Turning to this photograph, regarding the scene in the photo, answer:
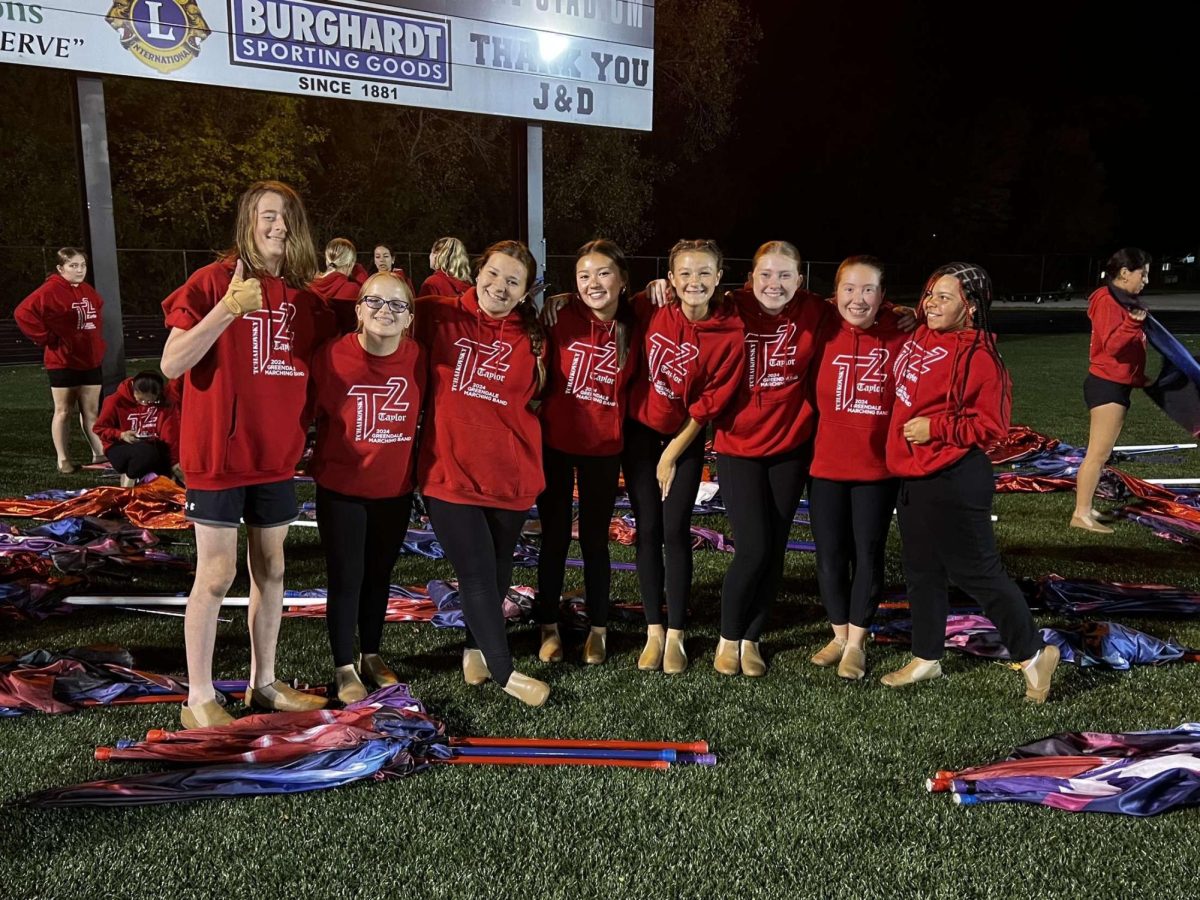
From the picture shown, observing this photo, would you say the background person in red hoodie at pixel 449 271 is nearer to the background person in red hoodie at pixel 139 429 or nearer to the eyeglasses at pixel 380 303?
the background person in red hoodie at pixel 139 429

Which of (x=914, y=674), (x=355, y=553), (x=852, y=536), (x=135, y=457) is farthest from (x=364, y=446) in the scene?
(x=135, y=457)

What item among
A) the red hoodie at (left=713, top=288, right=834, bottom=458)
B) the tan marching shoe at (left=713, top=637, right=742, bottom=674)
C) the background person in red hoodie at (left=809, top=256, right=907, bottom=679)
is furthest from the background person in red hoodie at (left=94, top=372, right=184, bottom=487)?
the background person in red hoodie at (left=809, top=256, right=907, bottom=679)

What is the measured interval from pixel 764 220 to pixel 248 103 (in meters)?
31.5

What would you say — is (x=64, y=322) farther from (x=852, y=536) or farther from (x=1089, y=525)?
(x=1089, y=525)

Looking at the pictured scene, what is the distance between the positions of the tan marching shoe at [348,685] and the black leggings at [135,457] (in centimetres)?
452

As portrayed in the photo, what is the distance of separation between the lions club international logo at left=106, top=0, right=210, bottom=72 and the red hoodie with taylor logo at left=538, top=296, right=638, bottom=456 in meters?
7.56

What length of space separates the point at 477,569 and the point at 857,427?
1.67 m

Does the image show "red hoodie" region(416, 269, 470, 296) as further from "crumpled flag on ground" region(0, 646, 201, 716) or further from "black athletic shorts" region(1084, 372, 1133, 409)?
"black athletic shorts" region(1084, 372, 1133, 409)

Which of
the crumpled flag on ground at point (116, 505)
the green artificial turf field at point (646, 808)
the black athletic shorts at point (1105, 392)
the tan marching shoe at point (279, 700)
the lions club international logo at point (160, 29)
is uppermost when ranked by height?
the lions club international logo at point (160, 29)

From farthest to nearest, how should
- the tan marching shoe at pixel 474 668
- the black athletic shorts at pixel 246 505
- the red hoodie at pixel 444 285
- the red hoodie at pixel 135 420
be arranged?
the red hoodie at pixel 135 420, the red hoodie at pixel 444 285, the tan marching shoe at pixel 474 668, the black athletic shorts at pixel 246 505

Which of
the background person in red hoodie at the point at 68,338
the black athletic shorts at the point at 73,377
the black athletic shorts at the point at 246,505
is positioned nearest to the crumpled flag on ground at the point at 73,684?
the black athletic shorts at the point at 246,505

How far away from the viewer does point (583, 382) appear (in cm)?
415

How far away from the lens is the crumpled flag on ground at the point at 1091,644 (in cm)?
438

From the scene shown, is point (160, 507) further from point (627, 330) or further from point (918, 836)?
point (918, 836)
